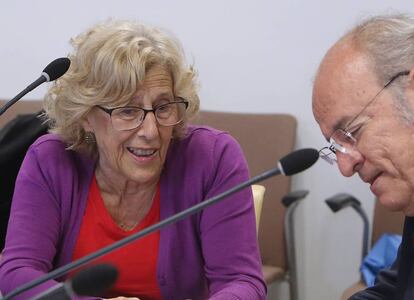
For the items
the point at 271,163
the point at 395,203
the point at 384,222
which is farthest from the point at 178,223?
the point at 384,222

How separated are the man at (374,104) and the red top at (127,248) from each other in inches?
22.7

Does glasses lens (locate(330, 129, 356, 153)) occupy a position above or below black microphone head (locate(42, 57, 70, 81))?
below

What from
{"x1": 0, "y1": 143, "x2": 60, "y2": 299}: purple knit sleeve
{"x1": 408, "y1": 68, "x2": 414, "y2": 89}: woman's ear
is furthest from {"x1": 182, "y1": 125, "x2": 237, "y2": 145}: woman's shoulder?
{"x1": 408, "y1": 68, "x2": 414, "y2": 89}: woman's ear

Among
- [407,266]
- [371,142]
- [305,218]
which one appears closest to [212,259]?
A: [407,266]

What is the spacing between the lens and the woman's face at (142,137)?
149 centimetres

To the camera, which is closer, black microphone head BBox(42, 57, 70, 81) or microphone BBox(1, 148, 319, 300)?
microphone BBox(1, 148, 319, 300)

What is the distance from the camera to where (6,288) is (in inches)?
58.1

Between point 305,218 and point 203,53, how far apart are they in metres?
0.74

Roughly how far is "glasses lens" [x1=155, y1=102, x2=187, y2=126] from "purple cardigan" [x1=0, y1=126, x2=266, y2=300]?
89 mm

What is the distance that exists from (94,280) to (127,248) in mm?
854

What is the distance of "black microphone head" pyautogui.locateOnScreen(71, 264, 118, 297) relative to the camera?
0.69 meters

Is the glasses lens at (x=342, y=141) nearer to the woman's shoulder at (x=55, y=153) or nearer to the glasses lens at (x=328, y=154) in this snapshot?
the glasses lens at (x=328, y=154)

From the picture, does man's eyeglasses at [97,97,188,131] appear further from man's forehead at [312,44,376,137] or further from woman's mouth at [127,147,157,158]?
man's forehead at [312,44,376,137]

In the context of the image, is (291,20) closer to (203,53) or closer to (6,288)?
(203,53)
